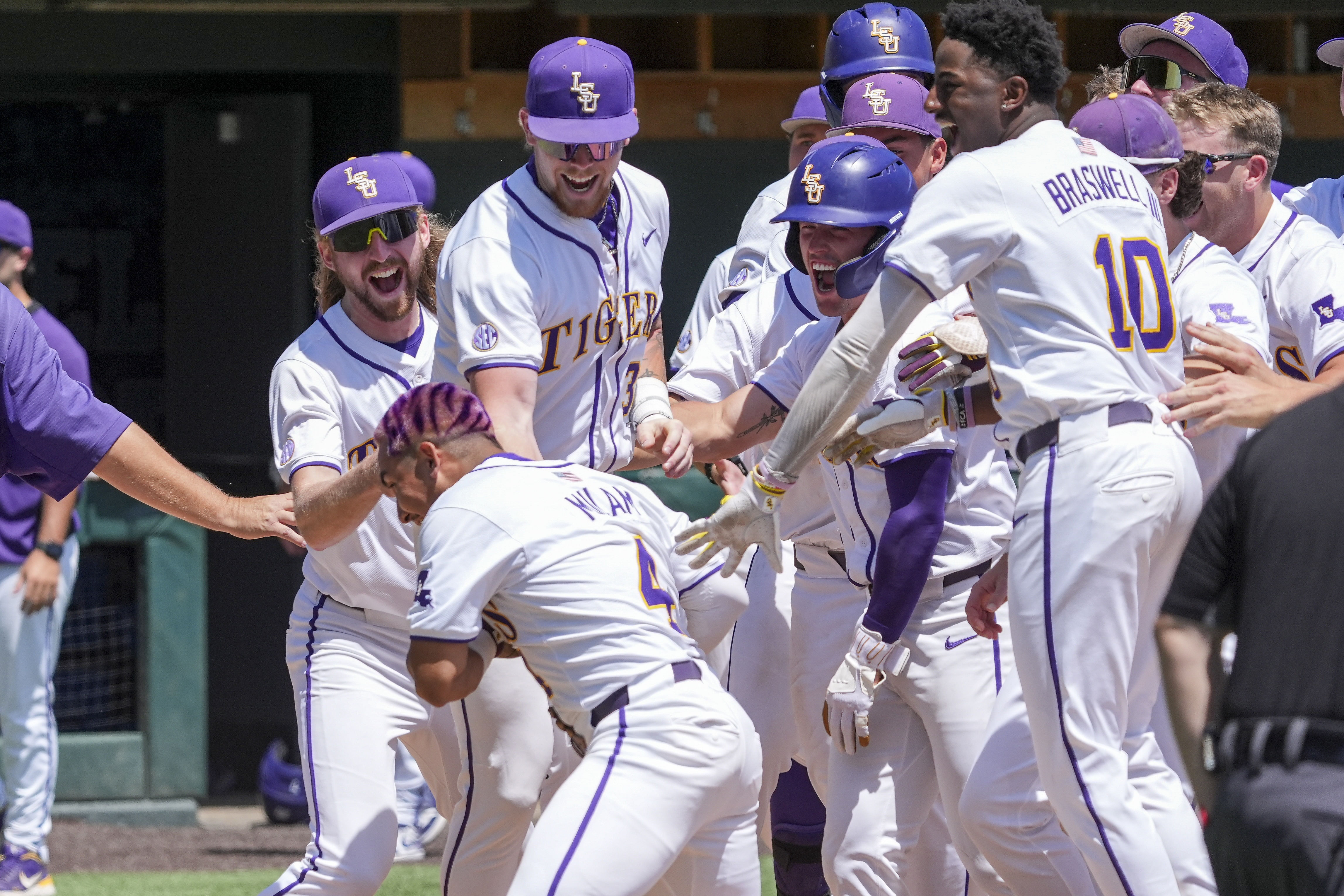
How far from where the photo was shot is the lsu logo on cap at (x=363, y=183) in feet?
14.1

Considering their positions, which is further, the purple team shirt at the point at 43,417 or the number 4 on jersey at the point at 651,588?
the purple team shirt at the point at 43,417

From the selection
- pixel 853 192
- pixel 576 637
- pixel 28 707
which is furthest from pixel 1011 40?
pixel 28 707

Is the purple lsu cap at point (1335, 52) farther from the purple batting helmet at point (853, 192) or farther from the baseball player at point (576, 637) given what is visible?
the baseball player at point (576, 637)

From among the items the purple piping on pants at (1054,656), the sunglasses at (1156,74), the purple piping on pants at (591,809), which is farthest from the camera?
the sunglasses at (1156,74)

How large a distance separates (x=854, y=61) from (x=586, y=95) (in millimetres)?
1232

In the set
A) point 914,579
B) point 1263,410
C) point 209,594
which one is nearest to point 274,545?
point 209,594

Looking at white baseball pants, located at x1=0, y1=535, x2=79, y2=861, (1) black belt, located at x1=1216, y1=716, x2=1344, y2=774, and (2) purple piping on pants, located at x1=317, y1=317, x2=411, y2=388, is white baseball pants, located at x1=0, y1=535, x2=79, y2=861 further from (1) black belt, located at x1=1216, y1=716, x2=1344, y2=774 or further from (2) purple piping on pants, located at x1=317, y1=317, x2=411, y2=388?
(1) black belt, located at x1=1216, y1=716, x2=1344, y2=774

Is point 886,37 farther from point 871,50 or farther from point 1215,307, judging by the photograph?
point 1215,307

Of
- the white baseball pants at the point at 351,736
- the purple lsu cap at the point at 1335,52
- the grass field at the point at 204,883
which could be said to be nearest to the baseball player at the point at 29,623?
the grass field at the point at 204,883

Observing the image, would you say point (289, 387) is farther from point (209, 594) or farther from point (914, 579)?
point (209, 594)

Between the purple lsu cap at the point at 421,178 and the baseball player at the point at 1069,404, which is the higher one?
the purple lsu cap at the point at 421,178

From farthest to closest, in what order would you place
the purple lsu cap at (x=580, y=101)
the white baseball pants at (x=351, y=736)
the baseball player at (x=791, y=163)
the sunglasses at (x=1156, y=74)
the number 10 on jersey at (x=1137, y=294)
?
the baseball player at (x=791, y=163) → the sunglasses at (x=1156, y=74) → the purple lsu cap at (x=580, y=101) → the white baseball pants at (x=351, y=736) → the number 10 on jersey at (x=1137, y=294)

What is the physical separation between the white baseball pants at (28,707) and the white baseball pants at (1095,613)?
13.4ft

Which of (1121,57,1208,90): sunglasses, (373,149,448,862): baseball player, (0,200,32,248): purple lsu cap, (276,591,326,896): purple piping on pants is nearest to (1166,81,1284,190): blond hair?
(1121,57,1208,90): sunglasses
